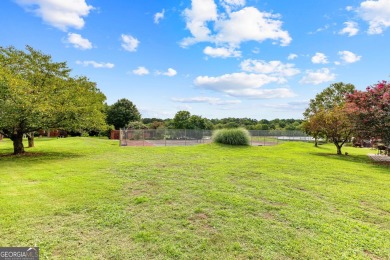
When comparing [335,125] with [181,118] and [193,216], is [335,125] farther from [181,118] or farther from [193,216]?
[181,118]

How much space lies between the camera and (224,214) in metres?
4.04

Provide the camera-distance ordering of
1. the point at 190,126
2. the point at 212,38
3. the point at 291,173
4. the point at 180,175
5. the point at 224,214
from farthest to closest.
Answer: the point at 190,126 < the point at 212,38 < the point at 291,173 < the point at 180,175 < the point at 224,214

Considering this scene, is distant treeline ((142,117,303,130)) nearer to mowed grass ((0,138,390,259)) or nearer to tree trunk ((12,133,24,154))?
tree trunk ((12,133,24,154))

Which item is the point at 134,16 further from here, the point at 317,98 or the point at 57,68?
the point at 317,98

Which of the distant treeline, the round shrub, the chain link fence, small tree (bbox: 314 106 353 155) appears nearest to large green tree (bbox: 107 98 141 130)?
the distant treeline

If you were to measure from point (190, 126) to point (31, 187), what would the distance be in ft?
151

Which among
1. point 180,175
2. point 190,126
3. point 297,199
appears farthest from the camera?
point 190,126

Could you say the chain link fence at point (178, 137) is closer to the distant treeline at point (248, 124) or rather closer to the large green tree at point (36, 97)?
the large green tree at point (36, 97)

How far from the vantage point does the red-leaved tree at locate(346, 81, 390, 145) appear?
11.6 m

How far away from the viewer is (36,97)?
32.6 feet

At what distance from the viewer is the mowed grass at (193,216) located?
9.71 feet

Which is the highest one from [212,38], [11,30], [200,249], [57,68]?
[212,38]

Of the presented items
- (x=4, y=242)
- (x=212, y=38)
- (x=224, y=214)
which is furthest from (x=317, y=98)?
(x=4, y=242)

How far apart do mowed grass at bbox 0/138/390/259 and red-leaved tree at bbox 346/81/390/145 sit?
6.69 metres
